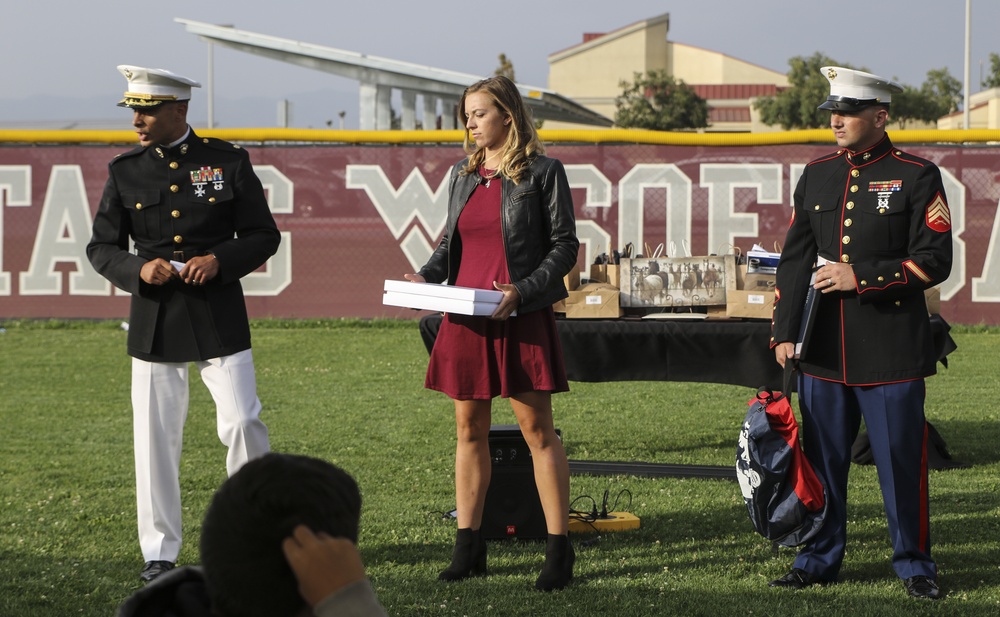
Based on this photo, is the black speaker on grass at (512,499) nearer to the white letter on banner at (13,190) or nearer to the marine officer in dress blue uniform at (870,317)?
the marine officer in dress blue uniform at (870,317)

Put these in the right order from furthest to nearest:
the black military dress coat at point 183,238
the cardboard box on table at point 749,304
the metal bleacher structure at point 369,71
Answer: the metal bleacher structure at point 369,71 < the cardboard box on table at point 749,304 < the black military dress coat at point 183,238

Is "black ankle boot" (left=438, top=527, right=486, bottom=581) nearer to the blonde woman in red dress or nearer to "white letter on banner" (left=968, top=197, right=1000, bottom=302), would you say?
the blonde woman in red dress

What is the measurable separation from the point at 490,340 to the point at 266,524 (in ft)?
10.7

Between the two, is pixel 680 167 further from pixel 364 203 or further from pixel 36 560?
pixel 36 560

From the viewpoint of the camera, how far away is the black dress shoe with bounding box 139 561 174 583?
4.87 m

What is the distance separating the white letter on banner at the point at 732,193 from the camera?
45.1 ft

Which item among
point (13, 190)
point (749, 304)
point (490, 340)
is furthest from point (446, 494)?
point (13, 190)

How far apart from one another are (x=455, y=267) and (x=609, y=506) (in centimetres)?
194

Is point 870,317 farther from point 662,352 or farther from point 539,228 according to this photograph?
point 662,352

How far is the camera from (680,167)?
1391cm

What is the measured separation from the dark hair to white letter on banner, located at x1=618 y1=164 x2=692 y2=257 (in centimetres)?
1241

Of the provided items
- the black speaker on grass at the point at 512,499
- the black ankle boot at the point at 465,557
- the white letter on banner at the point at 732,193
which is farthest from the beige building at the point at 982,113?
the black ankle boot at the point at 465,557

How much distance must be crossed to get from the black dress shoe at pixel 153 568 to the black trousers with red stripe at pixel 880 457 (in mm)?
2529

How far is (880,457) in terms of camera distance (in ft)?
15.5
